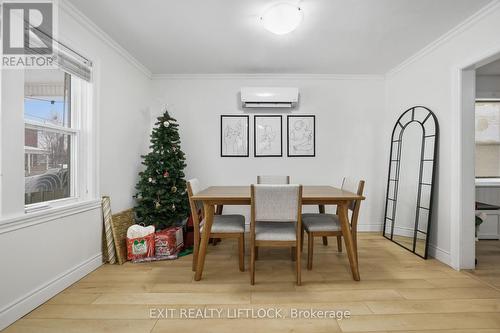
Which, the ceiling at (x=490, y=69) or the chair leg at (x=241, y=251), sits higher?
the ceiling at (x=490, y=69)

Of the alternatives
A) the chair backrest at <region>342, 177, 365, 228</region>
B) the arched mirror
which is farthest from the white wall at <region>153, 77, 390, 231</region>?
the chair backrest at <region>342, 177, 365, 228</region>

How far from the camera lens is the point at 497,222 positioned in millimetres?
3365

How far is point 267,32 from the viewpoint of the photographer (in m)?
2.50

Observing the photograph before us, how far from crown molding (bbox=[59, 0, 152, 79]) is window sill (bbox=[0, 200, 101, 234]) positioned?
5.50 ft

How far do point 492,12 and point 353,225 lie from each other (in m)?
2.22

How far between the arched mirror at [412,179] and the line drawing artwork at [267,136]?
1.68 metres

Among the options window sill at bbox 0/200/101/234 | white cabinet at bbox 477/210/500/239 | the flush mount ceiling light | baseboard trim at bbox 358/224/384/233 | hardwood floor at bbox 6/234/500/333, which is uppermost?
the flush mount ceiling light

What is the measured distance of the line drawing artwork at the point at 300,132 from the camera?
147 inches

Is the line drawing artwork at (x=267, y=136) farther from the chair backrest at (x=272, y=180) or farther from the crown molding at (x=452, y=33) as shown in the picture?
the crown molding at (x=452, y=33)

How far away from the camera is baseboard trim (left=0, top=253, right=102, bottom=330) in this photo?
1.58 meters

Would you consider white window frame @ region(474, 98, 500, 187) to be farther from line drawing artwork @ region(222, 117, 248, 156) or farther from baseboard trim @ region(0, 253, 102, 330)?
baseboard trim @ region(0, 253, 102, 330)

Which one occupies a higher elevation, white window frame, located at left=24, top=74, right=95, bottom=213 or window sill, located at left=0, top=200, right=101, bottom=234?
white window frame, located at left=24, top=74, right=95, bottom=213

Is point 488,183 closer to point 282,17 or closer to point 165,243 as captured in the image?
point 282,17

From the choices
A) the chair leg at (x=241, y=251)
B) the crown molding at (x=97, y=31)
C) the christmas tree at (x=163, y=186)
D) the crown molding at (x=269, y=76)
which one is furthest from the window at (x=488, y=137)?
the crown molding at (x=97, y=31)
